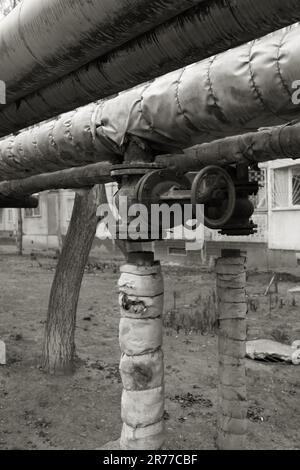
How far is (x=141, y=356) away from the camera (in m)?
2.71

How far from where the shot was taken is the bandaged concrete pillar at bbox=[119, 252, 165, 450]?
8.87ft

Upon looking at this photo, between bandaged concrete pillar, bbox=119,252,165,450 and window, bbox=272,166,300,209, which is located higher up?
window, bbox=272,166,300,209

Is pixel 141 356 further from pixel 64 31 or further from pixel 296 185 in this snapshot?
pixel 296 185

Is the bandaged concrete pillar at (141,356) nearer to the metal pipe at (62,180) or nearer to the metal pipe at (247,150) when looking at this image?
the metal pipe at (247,150)

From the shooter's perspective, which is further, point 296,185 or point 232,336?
point 296,185

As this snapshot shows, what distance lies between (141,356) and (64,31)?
1.82 m

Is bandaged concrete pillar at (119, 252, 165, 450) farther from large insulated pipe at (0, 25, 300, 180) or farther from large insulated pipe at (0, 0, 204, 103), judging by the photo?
large insulated pipe at (0, 0, 204, 103)

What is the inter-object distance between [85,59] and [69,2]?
1.13ft

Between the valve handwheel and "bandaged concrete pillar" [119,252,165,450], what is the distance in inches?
25.8

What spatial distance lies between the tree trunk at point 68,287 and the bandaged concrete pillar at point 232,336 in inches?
135

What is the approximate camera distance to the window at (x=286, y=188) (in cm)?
1559

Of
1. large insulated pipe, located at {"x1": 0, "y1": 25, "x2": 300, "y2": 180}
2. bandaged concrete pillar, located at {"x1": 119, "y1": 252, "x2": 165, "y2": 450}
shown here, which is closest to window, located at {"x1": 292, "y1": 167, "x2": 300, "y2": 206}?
large insulated pipe, located at {"x1": 0, "y1": 25, "x2": 300, "y2": 180}

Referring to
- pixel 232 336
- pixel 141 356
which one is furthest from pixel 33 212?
pixel 141 356
